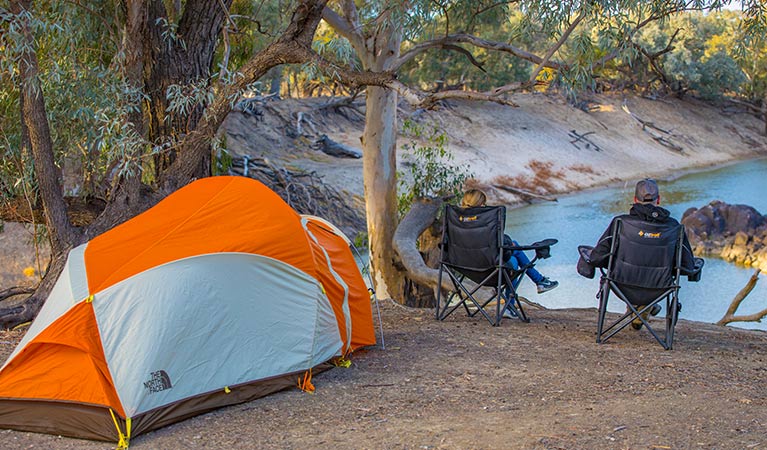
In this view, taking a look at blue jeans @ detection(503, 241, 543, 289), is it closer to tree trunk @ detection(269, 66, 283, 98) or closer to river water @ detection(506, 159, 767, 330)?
river water @ detection(506, 159, 767, 330)

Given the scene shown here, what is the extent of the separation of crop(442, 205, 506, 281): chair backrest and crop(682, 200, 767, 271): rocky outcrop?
9659 millimetres

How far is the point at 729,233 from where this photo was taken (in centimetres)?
1575

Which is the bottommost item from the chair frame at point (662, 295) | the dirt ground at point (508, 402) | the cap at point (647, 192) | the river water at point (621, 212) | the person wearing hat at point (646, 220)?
the river water at point (621, 212)

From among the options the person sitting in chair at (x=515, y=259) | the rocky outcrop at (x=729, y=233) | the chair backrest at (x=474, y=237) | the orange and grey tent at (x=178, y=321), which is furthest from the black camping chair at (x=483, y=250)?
the rocky outcrop at (x=729, y=233)

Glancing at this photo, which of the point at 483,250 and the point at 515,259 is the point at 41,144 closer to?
the point at 483,250

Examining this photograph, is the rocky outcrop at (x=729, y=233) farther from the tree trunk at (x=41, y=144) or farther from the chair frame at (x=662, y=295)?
the tree trunk at (x=41, y=144)

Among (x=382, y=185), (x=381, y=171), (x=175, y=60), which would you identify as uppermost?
(x=175, y=60)

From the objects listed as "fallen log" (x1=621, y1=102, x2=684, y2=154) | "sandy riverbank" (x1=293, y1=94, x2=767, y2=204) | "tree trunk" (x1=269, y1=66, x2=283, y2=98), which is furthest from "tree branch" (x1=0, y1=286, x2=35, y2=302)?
"fallen log" (x1=621, y1=102, x2=684, y2=154)

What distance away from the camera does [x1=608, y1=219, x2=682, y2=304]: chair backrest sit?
5180 mm

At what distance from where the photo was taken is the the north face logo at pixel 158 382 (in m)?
3.98

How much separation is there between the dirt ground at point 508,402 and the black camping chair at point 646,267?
0.89ft

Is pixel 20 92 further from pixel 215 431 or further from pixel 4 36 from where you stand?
pixel 215 431

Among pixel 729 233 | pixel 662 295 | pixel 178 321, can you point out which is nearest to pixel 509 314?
pixel 662 295

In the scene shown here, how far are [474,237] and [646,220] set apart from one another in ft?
4.09
